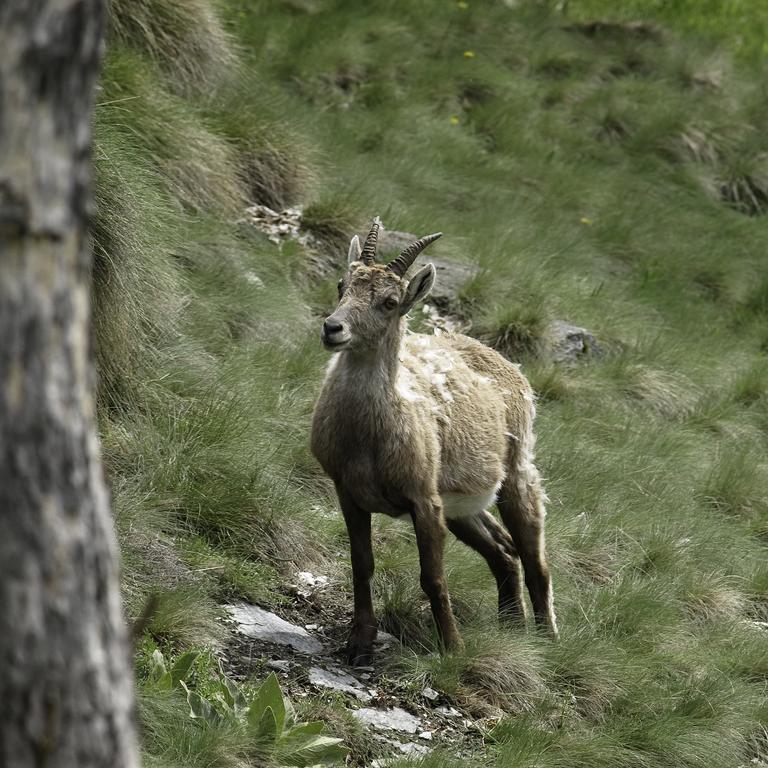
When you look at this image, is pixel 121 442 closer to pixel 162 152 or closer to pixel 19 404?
pixel 162 152

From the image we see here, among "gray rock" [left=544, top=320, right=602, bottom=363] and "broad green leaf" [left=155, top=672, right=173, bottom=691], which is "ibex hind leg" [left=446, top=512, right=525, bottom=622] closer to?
→ "broad green leaf" [left=155, top=672, right=173, bottom=691]

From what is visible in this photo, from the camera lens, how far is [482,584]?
7.54 meters

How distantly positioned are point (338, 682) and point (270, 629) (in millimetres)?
507

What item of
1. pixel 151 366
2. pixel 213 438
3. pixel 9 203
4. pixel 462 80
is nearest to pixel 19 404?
pixel 9 203

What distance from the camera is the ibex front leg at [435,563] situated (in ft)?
20.6

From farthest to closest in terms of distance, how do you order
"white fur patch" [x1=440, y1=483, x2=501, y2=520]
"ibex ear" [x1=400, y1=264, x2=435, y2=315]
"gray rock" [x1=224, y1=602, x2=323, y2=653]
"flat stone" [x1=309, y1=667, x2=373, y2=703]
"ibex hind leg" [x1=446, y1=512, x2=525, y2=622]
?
1. "ibex hind leg" [x1=446, y1=512, x2=525, y2=622]
2. "white fur patch" [x1=440, y1=483, x2=501, y2=520]
3. "ibex ear" [x1=400, y1=264, x2=435, y2=315]
4. "gray rock" [x1=224, y1=602, x2=323, y2=653]
5. "flat stone" [x1=309, y1=667, x2=373, y2=703]

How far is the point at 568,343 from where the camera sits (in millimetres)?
11125

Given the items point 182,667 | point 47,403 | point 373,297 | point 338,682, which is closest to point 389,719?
point 338,682

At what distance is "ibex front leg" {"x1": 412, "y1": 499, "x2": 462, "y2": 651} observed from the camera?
248 inches

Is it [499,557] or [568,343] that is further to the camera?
[568,343]

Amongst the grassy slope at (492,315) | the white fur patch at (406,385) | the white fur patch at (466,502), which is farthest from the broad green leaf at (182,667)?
the white fur patch at (466,502)

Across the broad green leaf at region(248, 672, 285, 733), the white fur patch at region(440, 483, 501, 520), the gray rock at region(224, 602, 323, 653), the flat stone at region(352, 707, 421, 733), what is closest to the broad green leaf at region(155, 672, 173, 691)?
the broad green leaf at region(248, 672, 285, 733)

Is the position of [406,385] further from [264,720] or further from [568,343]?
[568,343]

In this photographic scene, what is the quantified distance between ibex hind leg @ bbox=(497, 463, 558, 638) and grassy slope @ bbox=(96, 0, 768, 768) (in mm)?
311
